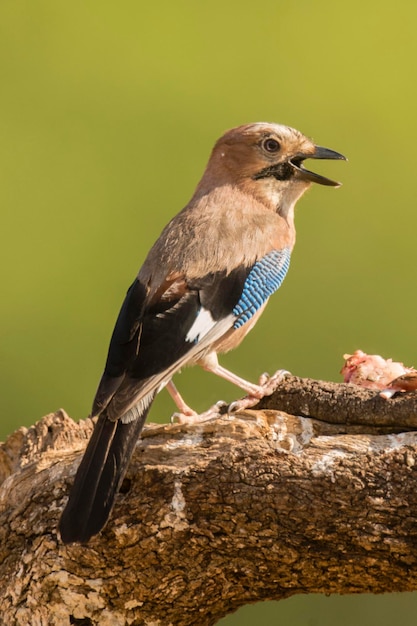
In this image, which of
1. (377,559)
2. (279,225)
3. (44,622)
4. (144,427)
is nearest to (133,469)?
(144,427)

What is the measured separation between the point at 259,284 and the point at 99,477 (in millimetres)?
958

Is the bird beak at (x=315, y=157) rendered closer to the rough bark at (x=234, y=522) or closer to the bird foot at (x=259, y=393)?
the bird foot at (x=259, y=393)

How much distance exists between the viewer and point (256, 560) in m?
3.21

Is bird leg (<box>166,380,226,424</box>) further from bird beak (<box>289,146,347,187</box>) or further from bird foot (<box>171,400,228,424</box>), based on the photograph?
bird beak (<box>289,146,347,187</box>)

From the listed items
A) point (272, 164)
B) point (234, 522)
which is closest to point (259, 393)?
point (234, 522)

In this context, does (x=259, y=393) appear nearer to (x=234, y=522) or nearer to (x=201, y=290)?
(x=201, y=290)

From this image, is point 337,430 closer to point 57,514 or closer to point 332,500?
point 332,500

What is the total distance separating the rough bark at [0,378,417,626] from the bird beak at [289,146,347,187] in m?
1.17

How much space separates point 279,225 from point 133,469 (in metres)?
1.23

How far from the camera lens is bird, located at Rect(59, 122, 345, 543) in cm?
338

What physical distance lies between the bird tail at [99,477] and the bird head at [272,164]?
127 centimetres

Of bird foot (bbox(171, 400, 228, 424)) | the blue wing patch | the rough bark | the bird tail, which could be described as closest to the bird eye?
the blue wing patch

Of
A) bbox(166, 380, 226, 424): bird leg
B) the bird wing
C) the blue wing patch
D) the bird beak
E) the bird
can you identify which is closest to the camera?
the bird

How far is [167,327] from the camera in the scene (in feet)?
11.9
